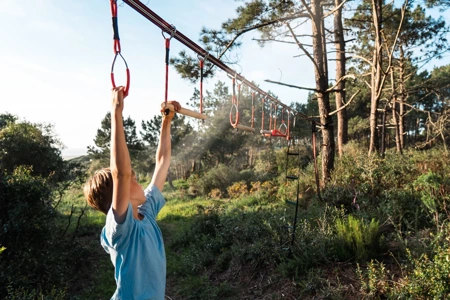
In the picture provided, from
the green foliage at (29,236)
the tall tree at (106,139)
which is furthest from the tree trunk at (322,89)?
the tall tree at (106,139)

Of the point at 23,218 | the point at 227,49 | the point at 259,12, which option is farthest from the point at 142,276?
the point at 259,12

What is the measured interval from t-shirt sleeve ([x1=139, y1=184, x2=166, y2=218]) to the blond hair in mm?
228

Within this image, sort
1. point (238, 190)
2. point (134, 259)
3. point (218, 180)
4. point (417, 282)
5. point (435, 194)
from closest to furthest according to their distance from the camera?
point (134, 259), point (417, 282), point (435, 194), point (238, 190), point (218, 180)

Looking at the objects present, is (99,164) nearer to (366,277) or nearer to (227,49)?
(227,49)

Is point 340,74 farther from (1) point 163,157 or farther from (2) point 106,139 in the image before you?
(2) point 106,139

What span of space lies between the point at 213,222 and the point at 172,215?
3.95 m

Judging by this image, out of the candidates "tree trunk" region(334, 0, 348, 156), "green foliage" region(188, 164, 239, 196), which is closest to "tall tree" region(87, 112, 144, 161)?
"green foliage" region(188, 164, 239, 196)

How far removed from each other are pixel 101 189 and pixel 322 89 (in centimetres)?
614

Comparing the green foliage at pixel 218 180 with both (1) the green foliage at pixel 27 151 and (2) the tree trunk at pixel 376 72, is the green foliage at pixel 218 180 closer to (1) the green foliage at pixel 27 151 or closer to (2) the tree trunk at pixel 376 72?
(1) the green foliage at pixel 27 151

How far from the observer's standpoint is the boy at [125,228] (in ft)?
4.46

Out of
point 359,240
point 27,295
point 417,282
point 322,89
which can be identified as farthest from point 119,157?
point 322,89

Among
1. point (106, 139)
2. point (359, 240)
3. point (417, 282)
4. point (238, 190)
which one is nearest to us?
point (417, 282)

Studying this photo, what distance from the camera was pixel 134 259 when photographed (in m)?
1.51

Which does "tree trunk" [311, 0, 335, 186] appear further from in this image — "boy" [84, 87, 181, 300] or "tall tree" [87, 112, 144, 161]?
"tall tree" [87, 112, 144, 161]
